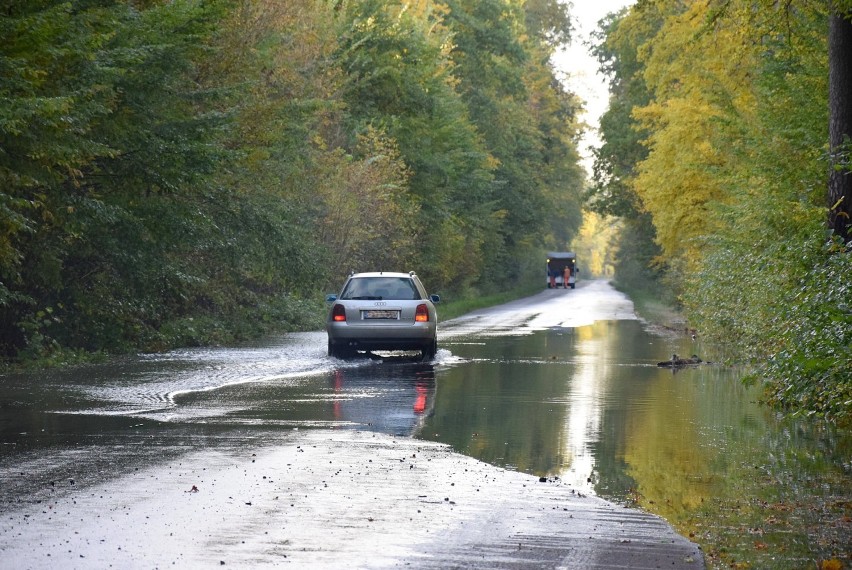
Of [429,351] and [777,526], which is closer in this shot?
[777,526]

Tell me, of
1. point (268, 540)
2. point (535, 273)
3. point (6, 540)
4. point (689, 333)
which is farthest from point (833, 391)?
point (535, 273)

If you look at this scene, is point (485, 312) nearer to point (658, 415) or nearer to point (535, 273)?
point (658, 415)

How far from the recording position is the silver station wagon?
23.6 m

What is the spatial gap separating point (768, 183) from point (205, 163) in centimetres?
965

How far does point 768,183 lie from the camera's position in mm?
23406

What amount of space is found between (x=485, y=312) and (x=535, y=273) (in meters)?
69.8

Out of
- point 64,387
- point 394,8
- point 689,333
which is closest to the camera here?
point 64,387

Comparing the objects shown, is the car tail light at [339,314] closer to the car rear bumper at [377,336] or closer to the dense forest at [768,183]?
the car rear bumper at [377,336]

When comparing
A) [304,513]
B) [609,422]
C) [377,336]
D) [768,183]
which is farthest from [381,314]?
[304,513]

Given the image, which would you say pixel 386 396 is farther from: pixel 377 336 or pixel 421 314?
pixel 421 314

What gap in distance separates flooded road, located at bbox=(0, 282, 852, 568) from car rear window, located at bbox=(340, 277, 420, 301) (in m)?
1.18

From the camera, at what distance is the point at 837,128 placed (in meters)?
18.7

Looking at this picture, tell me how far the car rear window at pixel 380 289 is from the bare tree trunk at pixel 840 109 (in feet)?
26.8

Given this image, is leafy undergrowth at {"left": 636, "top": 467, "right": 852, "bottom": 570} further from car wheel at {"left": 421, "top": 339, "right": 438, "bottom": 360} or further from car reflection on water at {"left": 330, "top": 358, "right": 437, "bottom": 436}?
car wheel at {"left": 421, "top": 339, "right": 438, "bottom": 360}
